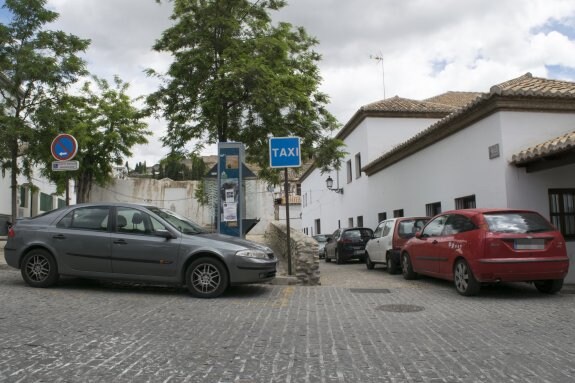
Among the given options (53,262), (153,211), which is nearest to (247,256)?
(153,211)

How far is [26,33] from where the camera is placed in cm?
1498

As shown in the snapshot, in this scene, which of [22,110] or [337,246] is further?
[337,246]

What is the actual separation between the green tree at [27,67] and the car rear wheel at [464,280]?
39.9 ft

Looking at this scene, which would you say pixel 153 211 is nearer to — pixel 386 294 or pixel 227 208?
pixel 227 208

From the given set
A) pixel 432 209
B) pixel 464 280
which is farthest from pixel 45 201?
pixel 464 280

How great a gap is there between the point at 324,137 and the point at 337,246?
204 inches

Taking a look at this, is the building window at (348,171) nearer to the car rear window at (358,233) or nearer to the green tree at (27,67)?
the car rear window at (358,233)

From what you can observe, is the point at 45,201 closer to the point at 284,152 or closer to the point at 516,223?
the point at 284,152

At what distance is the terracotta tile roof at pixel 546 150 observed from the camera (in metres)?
9.71

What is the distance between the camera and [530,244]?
8305mm

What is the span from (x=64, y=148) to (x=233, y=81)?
4596 millimetres

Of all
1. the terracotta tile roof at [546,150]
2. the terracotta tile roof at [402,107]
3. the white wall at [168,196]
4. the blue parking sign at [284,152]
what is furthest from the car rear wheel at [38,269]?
the white wall at [168,196]

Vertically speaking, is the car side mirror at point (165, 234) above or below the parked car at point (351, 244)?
above

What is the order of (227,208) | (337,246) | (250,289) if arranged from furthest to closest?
(337,246) < (227,208) < (250,289)
